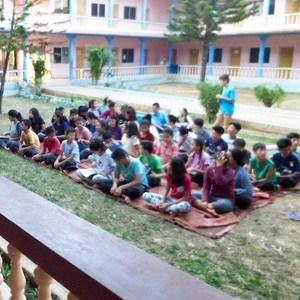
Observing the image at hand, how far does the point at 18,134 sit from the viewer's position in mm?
7539

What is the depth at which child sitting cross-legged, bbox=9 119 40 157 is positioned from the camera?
22.7 ft

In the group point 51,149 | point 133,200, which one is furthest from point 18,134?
point 133,200

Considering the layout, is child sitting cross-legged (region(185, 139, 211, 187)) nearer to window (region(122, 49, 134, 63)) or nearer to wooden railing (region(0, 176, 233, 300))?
wooden railing (region(0, 176, 233, 300))

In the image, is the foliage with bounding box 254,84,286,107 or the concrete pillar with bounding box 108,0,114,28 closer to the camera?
the foliage with bounding box 254,84,286,107

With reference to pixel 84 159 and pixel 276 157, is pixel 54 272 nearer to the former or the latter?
pixel 276 157

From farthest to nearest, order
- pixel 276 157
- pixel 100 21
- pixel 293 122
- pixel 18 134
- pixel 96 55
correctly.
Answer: pixel 100 21, pixel 96 55, pixel 293 122, pixel 18 134, pixel 276 157

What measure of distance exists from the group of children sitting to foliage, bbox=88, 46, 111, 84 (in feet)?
35.8

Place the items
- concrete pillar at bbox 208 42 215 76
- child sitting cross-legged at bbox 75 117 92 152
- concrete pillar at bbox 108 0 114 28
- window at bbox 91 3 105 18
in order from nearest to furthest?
1. child sitting cross-legged at bbox 75 117 92 152
2. concrete pillar at bbox 108 0 114 28
3. concrete pillar at bbox 208 42 215 76
4. window at bbox 91 3 105 18

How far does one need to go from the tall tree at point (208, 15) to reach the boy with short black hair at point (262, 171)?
14536 mm

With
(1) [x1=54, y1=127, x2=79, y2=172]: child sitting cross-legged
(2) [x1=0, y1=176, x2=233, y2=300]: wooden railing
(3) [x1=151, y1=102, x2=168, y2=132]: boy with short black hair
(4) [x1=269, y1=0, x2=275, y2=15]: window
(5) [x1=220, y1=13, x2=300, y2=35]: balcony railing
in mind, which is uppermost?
(4) [x1=269, y1=0, x2=275, y2=15]: window

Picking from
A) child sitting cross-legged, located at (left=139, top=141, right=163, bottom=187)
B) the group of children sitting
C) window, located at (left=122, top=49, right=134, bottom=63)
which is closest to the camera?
the group of children sitting

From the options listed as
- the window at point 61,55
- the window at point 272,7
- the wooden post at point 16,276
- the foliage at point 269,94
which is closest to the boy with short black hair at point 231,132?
the wooden post at point 16,276

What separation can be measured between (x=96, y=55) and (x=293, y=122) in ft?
36.0

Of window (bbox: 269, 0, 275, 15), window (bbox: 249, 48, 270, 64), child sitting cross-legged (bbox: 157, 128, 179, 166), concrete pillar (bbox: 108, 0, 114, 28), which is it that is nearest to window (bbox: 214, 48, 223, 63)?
window (bbox: 249, 48, 270, 64)
